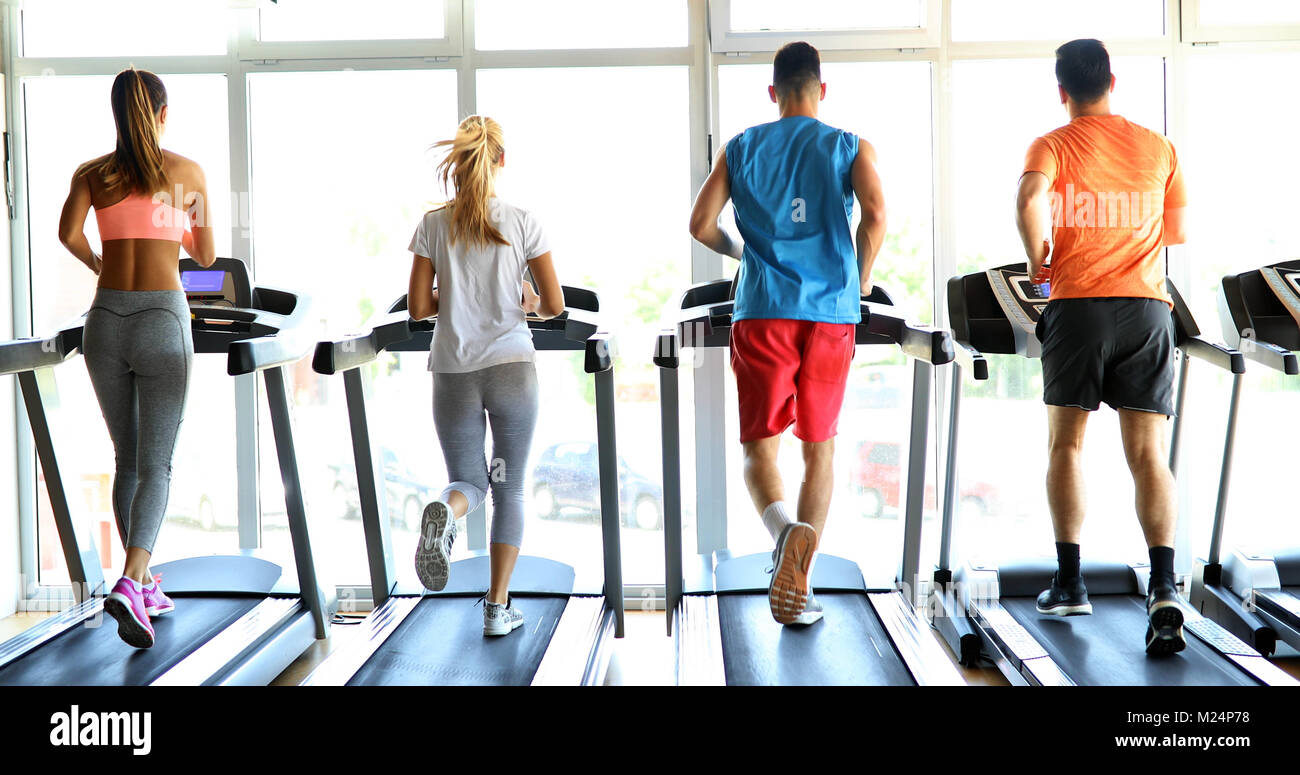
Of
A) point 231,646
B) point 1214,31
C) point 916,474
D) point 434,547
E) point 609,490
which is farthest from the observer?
point 1214,31

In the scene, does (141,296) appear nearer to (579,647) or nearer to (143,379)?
(143,379)

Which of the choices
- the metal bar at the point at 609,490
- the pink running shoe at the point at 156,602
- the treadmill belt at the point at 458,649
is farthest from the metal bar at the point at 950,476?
the pink running shoe at the point at 156,602

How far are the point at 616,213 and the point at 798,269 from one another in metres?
1.52

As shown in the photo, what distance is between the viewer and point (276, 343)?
2793 mm

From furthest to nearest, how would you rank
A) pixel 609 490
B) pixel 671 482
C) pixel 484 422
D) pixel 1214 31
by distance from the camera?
pixel 1214 31, pixel 609 490, pixel 671 482, pixel 484 422

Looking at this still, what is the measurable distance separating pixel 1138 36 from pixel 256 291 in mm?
3593

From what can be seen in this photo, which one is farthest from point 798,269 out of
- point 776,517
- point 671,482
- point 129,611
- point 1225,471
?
point 129,611

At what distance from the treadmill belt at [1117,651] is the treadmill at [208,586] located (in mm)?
2355

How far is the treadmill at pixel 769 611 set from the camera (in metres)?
2.52

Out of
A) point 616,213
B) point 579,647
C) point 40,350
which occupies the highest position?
point 616,213
